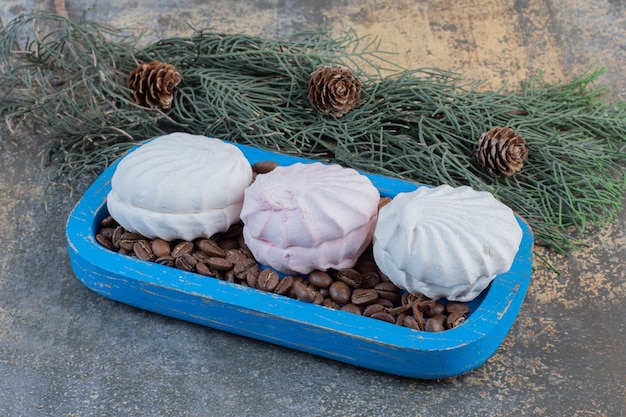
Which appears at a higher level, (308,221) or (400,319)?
(308,221)

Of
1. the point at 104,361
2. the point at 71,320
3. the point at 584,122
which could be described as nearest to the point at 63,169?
the point at 71,320

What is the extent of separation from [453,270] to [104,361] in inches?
27.9

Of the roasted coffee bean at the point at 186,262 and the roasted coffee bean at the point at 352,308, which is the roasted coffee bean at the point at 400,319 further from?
the roasted coffee bean at the point at 186,262

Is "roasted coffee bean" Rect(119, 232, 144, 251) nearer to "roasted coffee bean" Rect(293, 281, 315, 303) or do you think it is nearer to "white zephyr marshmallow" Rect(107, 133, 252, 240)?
"white zephyr marshmallow" Rect(107, 133, 252, 240)

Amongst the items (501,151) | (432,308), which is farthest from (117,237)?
(501,151)

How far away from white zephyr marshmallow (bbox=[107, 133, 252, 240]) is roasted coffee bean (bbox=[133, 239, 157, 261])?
24mm

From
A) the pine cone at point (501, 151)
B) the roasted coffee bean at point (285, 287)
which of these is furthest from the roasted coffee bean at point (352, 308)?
the pine cone at point (501, 151)

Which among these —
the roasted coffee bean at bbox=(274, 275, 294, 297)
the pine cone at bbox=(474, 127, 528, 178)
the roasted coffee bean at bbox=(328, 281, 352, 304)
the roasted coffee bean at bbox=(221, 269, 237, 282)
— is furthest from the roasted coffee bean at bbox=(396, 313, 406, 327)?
the pine cone at bbox=(474, 127, 528, 178)

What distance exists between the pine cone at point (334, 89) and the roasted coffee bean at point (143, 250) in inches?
22.8

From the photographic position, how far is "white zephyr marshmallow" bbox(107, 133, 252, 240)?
167 cm

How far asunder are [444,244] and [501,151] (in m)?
0.50

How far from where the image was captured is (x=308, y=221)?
1.59 metres

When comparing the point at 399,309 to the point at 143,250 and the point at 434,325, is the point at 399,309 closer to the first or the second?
A: the point at 434,325

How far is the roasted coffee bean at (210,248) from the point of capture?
1.68 metres
